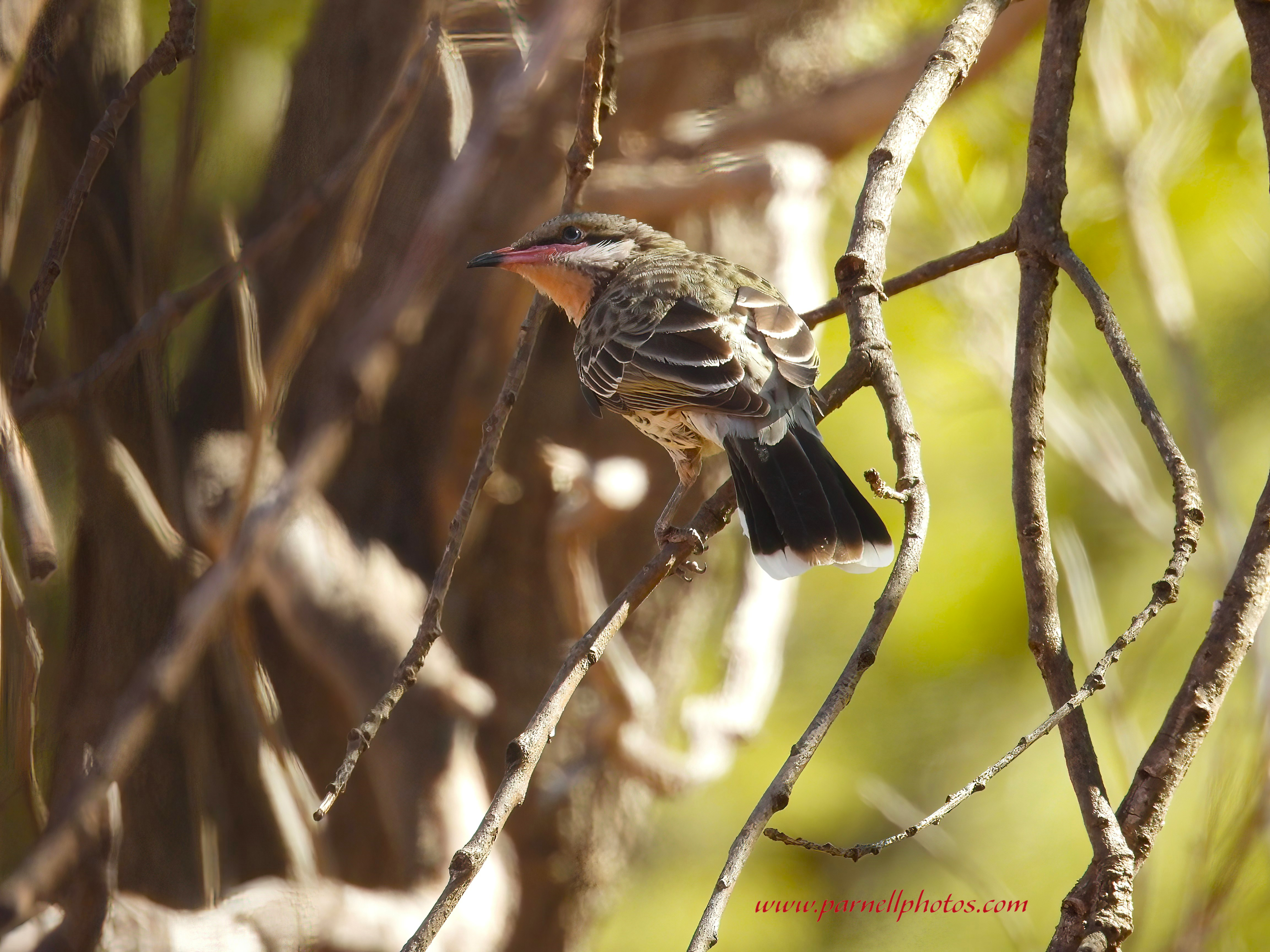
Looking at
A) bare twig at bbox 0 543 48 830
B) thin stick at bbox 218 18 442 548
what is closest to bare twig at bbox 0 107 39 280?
bare twig at bbox 0 543 48 830

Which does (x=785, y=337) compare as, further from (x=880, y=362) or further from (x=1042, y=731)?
(x=1042, y=731)

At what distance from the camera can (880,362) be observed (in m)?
2.01

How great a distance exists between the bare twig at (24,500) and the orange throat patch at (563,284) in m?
1.66

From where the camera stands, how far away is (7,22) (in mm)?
2111

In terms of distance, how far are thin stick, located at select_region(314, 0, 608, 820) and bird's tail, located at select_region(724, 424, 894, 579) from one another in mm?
636

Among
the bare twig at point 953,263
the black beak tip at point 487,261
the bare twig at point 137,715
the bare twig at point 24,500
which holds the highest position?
the bare twig at point 953,263

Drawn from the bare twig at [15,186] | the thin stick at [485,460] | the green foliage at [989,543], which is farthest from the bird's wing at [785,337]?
the green foliage at [989,543]

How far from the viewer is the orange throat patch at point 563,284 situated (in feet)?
11.9

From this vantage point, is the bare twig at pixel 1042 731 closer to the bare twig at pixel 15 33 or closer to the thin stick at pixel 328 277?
the bare twig at pixel 15 33

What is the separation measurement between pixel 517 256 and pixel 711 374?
1.00 metres

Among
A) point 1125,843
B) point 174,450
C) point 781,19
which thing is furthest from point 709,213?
point 1125,843

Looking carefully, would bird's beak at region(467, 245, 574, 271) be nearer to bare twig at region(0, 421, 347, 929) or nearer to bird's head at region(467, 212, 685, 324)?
bird's head at region(467, 212, 685, 324)

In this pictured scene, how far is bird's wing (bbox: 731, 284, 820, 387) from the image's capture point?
2828 mm

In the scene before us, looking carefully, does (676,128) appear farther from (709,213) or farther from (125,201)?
(125,201)
